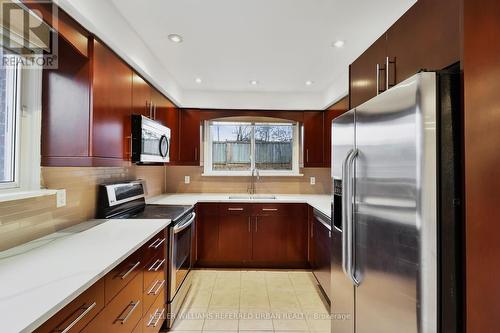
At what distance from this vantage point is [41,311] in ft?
2.64

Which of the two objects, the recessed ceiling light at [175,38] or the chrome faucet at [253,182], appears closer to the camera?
the recessed ceiling light at [175,38]

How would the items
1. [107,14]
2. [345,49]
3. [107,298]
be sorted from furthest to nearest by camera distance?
[345,49]
[107,14]
[107,298]

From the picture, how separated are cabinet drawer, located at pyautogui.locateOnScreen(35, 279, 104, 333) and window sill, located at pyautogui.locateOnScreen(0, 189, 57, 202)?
1.97 feet

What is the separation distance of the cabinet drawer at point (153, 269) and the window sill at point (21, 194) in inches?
28.8

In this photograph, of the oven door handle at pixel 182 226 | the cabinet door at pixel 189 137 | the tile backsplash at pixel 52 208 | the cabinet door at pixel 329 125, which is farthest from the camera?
the cabinet door at pixel 189 137

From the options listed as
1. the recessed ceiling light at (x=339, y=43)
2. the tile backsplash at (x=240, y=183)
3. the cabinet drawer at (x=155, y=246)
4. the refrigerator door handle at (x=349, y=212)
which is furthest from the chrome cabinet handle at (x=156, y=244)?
the recessed ceiling light at (x=339, y=43)

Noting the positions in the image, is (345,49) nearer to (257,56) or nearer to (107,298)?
(257,56)

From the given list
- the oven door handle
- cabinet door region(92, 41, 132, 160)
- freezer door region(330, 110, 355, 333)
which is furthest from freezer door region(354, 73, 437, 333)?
cabinet door region(92, 41, 132, 160)

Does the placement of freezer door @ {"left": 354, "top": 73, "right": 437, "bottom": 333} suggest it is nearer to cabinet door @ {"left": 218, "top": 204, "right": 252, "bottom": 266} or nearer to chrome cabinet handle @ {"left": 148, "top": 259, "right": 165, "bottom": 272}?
chrome cabinet handle @ {"left": 148, "top": 259, "right": 165, "bottom": 272}

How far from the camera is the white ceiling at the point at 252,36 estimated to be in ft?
5.48

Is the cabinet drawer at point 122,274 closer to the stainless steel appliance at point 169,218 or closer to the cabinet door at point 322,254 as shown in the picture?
the stainless steel appliance at point 169,218

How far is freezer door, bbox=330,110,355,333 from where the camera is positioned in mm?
1488

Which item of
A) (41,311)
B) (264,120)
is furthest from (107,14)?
(264,120)

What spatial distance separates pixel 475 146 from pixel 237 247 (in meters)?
2.76
